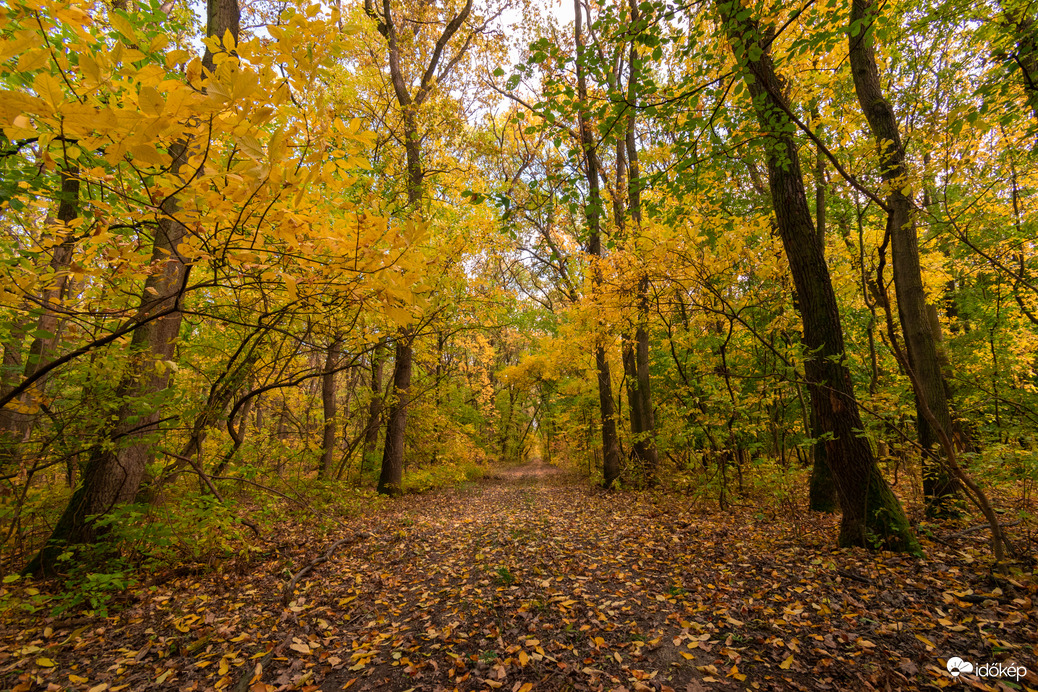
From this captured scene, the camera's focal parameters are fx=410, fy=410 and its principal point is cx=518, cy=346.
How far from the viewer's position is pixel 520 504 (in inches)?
373

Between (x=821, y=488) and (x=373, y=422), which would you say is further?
(x=373, y=422)

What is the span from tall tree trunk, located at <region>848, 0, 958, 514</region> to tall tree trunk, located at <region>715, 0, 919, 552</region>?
3.63 ft

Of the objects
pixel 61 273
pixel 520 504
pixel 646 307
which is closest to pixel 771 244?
pixel 646 307

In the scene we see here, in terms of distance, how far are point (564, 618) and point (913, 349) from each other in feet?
17.0

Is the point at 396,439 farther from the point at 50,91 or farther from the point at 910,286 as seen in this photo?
the point at 910,286

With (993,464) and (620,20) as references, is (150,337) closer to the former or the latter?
(620,20)

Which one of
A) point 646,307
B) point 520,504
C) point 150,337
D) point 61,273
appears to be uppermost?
point 646,307

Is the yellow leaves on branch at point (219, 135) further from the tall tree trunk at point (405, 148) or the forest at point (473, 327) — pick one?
the tall tree trunk at point (405, 148)

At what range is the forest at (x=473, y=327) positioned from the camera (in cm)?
172

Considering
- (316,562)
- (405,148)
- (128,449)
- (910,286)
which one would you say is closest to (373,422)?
(316,562)

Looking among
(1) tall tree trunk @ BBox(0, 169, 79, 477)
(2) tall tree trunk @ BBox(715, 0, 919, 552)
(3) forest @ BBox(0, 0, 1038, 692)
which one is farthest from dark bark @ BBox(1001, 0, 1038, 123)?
(1) tall tree trunk @ BBox(0, 169, 79, 477)
